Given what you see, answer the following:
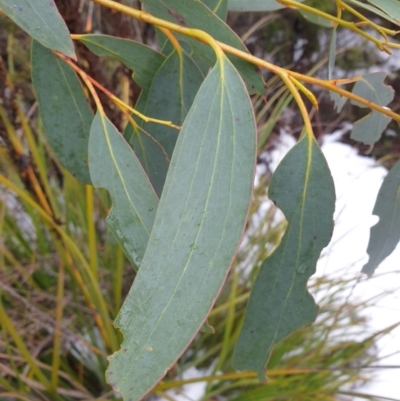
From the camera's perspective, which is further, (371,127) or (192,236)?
(371,127)

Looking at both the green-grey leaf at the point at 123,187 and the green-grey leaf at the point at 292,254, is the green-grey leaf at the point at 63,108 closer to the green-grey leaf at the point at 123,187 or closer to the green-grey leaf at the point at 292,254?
the green-grey leaf at the point at 123,187

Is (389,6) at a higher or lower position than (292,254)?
higher

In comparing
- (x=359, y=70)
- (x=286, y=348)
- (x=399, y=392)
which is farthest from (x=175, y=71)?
(x=359, y=70)

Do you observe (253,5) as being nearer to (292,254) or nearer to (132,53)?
(132,53)

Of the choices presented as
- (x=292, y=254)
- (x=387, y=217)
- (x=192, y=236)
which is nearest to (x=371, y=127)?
(x=387, y=217)

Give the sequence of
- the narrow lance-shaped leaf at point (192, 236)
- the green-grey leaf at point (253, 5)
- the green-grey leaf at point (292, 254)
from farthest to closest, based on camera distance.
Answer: the green-grey leaf at point (253, 5) < the green-grey leaf at point (292, 254) < the narrow lance-shaped leaf at point (192, 236)

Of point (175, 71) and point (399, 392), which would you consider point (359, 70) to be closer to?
point (399, 392)

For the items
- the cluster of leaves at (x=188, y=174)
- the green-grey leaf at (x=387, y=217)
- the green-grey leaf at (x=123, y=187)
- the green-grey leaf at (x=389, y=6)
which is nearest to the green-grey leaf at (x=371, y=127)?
the cluster of leaves at (x=188, y=174)

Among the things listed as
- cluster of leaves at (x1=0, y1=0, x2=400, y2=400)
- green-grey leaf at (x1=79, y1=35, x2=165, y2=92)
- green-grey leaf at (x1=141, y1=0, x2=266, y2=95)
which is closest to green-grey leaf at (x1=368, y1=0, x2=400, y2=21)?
cluster of leaves at (x1=0, y1=0, x2=400, y2=400)
